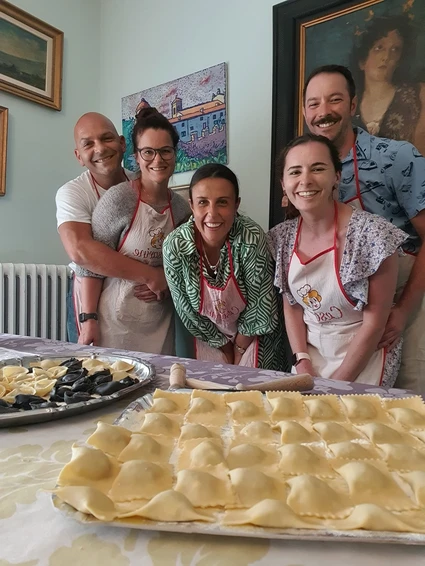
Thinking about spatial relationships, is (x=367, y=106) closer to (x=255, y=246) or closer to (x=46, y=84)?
(x=255, y=246)

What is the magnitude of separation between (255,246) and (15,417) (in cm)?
82

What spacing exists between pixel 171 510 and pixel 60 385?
364mm

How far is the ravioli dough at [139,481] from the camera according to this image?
34 centimetres

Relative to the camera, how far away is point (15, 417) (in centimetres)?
51

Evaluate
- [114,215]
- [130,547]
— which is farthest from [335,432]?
[114,215]

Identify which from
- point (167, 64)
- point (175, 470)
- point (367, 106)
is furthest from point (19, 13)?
point (175, 470)

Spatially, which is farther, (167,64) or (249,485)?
(167,64)

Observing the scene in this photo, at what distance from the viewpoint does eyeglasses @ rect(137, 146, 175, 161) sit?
1.40 metres

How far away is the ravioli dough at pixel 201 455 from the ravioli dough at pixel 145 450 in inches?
0.7

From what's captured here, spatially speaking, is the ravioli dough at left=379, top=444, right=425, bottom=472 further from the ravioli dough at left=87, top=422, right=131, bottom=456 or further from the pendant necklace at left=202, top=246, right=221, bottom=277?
the pendant necklace at left=202, top=246, right=221, bottom=277

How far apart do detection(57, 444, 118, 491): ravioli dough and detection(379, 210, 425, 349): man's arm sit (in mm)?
930

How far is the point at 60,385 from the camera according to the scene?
0.62 meters

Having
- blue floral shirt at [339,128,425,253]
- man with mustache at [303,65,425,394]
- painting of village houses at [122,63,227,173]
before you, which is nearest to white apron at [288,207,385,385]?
man with mustache at [303,65,425,394]

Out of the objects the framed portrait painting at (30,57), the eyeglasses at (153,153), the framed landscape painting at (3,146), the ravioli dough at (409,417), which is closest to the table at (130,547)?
the ravioli dough at (409,417)
